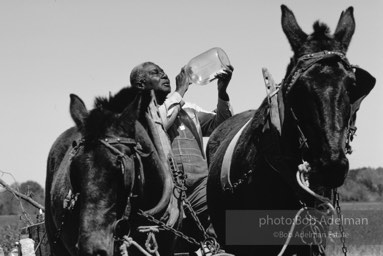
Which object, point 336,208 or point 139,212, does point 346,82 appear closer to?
point 336,208

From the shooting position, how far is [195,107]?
8.16m

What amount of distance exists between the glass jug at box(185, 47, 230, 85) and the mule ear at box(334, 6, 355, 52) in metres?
2.66

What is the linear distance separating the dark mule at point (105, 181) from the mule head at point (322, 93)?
125 centimetres

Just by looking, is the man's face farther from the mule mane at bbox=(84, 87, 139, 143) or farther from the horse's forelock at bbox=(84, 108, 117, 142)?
the horse's forelock at bbox=(84, 108, 117, 142)

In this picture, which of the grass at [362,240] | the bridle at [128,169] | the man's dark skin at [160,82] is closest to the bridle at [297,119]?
the bridle at [128,169]

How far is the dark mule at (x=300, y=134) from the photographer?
440 cm

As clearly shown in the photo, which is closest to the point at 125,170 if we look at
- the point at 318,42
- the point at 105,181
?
the point at 105,181

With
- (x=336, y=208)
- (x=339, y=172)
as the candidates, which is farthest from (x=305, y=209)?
(x=339, y=172)

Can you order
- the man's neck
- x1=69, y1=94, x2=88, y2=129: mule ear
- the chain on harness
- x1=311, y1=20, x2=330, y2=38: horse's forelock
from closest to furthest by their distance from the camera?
the chain on harness → x1=311, y1=20, x2=330, y2=38: horse's forelock → x1=69, y1=94, x2=88, y2=129: mule ear → the man's neck

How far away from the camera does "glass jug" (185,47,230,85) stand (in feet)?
25.5

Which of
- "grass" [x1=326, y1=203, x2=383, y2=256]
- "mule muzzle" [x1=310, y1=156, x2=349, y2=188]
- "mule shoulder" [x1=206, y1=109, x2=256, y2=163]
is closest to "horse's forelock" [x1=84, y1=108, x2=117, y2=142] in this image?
"mule muzzle" [x1=310, y1=156, x2=349, y2=188]

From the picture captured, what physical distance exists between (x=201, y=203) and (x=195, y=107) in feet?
4.37

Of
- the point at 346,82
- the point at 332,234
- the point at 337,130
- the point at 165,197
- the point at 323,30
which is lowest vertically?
the point at 332,234

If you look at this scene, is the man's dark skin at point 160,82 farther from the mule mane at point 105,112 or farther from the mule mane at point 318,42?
the mule mane at point 318,42
